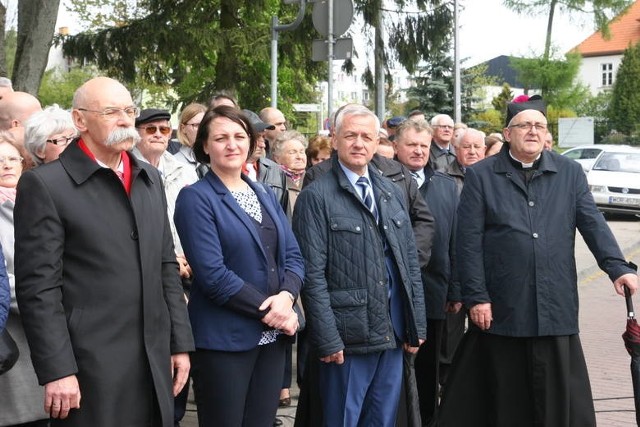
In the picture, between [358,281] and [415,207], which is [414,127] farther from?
[358,281]

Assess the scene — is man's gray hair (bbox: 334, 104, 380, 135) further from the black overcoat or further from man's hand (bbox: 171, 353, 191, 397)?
man's hand (bbox: 171, 353, 191, 397)

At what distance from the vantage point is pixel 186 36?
650 inches

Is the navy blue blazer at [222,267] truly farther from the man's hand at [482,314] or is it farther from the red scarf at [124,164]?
the man's hand at [482,314]

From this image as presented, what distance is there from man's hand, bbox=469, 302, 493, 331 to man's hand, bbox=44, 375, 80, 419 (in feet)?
8.39

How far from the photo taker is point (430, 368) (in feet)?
20.1

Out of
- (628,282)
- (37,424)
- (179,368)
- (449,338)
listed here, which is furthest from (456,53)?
(179,368)

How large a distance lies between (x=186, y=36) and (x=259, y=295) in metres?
13.3

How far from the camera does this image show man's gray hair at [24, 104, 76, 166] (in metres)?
4.21

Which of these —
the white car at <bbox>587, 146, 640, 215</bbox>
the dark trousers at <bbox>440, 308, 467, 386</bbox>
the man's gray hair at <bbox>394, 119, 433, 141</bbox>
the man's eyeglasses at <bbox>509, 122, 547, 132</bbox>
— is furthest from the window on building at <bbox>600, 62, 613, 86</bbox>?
the man's eyeglasses at <bbox>509, 122, 547, 132</bbox>

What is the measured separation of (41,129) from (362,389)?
2.06 metres

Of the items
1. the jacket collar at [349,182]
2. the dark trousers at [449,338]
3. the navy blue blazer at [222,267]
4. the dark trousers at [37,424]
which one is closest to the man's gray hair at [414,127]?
the dark trousers at [449,338]

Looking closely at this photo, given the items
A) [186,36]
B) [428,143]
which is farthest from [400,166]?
[186,36]

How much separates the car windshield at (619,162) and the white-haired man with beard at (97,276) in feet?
63.5

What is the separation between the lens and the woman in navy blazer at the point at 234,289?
3902 millimetres
